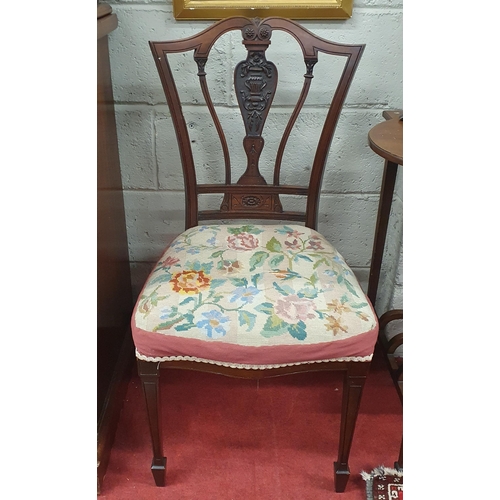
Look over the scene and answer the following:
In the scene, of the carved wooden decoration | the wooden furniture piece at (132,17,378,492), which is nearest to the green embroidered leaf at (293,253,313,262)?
the wooden furniture piece at (132,17,378,492)

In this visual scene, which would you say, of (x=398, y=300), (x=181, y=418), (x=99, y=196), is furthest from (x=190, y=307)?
(x=398, y=300)

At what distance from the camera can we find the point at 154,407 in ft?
3.96

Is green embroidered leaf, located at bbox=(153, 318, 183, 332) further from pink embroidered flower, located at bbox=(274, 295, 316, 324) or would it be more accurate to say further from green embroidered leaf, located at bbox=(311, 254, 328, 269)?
green embroidered leaf, located at bbox=(311, 254, 328, 269)

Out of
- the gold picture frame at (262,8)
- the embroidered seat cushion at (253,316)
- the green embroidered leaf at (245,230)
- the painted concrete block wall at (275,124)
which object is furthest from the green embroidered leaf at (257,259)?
the gold picture frame at (262,8)

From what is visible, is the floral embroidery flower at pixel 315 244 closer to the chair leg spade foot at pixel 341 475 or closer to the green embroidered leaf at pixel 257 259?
the green embroidered leaf at pixel 257 259

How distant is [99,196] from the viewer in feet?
4.51

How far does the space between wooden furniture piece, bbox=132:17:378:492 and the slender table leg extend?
8.1 inches

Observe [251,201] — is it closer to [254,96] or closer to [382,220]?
[254,96]

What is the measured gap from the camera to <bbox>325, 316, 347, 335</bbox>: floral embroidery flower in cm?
109

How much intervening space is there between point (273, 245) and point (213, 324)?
31 centimetres

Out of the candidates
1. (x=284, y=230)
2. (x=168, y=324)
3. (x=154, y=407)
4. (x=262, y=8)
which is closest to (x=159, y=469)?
(x=154, y=407)

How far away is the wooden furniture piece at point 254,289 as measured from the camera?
1087 millimetres

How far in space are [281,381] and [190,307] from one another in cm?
67

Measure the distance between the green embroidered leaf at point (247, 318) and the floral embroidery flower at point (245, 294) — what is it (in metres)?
0.03
